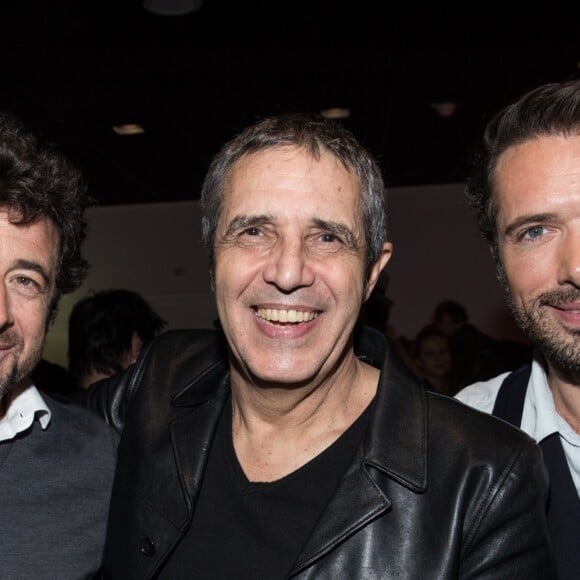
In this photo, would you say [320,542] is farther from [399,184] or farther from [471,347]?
[399,184]

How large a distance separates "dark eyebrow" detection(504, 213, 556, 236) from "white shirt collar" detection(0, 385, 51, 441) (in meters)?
1.30

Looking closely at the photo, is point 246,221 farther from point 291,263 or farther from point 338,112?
point 338,112

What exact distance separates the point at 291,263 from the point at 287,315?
0.14 metres

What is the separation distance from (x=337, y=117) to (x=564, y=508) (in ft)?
18.6

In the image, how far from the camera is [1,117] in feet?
6.93

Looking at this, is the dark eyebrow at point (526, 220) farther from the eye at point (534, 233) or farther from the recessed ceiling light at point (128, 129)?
the recessed ceiling light at point (128, 129)

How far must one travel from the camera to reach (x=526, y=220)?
1979mm

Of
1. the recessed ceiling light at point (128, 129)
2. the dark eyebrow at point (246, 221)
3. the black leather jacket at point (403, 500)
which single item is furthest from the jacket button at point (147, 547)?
the recessed ceiling light at point (128, 129)

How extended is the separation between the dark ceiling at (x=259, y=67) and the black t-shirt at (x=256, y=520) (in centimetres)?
379

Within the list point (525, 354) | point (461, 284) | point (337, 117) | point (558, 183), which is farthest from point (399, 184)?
point (558, 183)

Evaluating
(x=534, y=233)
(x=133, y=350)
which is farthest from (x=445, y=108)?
(x=534, y=233)

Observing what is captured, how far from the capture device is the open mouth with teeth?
1.85 m

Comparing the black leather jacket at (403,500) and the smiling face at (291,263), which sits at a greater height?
the smiling face at (291,263)

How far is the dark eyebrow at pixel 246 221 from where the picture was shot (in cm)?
183
